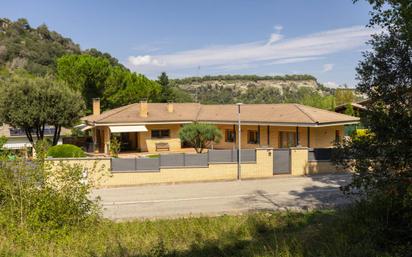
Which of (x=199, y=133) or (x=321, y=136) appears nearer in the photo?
(x=199, y=133)

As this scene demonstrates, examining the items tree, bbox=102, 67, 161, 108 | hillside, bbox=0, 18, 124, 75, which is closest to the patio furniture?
tree, bbox=102, 67, 161, 108

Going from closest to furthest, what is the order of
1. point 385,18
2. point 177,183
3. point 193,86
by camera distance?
point 385,18 < point 177,183 < point 193,86

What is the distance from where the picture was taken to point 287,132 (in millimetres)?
33031

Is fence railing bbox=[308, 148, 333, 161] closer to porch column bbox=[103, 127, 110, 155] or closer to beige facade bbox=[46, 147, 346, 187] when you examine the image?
beige facade bbox=[46, 147, 346, 187]

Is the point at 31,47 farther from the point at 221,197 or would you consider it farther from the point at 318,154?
the point at 221,197

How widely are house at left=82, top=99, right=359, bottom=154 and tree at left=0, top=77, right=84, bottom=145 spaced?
282 cm

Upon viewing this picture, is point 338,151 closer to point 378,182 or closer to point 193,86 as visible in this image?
point 378,182

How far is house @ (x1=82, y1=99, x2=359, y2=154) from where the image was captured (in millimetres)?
31719

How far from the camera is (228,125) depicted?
38.2 meters

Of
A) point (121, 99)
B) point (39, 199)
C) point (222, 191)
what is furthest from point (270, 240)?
point (121, 99)

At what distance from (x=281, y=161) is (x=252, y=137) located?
39.2 feet

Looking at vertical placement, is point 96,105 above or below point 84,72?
below

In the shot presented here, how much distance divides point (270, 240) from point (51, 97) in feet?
90.4

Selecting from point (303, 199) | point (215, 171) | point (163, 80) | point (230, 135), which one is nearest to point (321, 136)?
point (230, 135)
